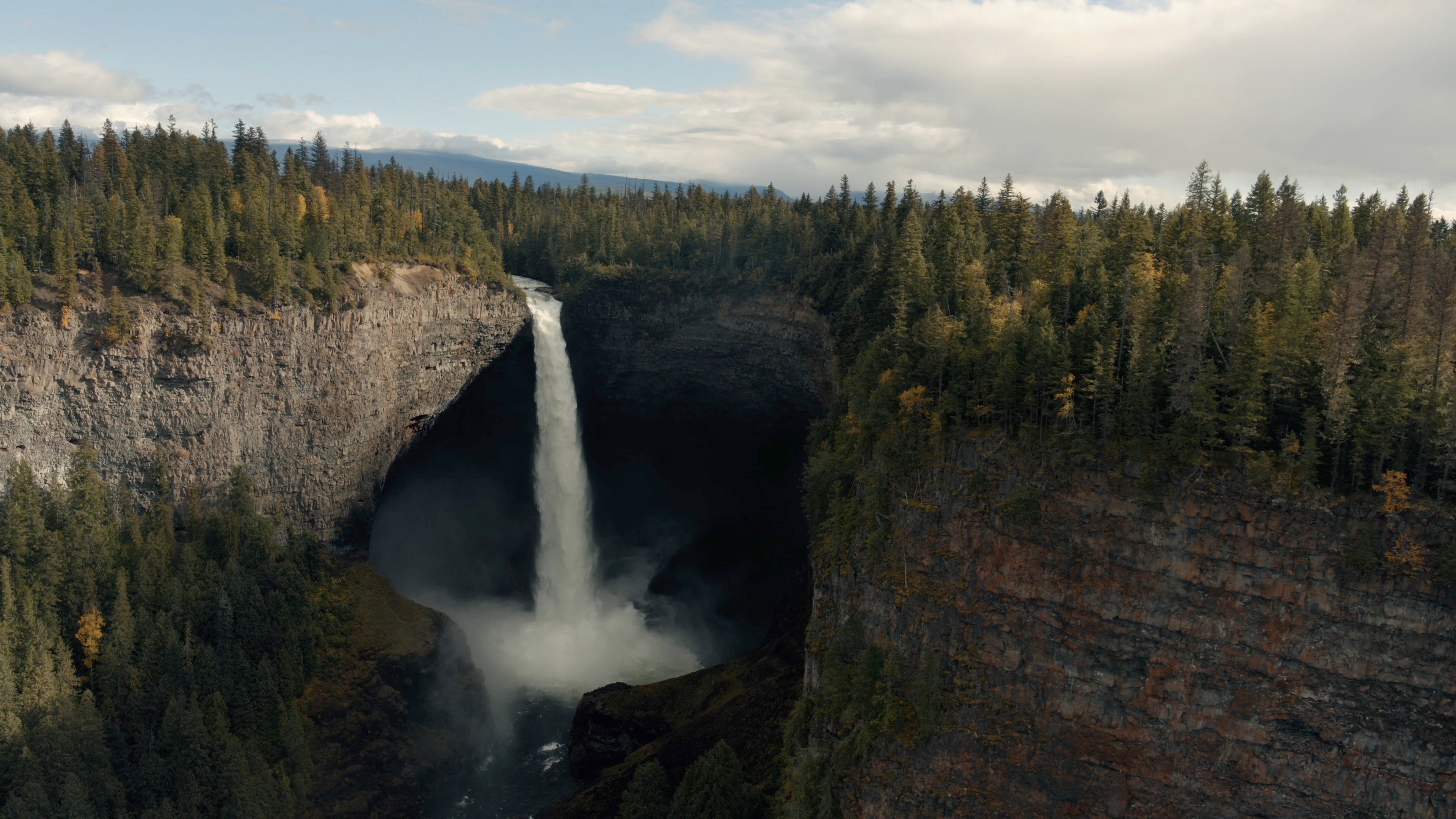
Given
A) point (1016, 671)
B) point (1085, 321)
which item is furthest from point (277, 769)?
point (1085, 321)

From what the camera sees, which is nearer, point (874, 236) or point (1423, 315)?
point (1423, 315)

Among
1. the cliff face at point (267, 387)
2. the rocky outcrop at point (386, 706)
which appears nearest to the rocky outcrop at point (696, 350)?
the cliff face at point (267, 387)

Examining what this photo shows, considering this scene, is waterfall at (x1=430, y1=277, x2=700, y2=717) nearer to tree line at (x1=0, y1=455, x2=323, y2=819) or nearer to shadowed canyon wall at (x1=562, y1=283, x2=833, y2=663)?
shadowed canyon wall at (x1=562, y1=283, x2=833, y2=663)

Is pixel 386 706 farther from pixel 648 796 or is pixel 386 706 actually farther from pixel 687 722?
pixel 648 796

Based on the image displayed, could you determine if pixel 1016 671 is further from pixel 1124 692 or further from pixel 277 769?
pixel 277 769

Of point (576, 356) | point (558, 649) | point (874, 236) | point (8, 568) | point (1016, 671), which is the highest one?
point (874, 236)

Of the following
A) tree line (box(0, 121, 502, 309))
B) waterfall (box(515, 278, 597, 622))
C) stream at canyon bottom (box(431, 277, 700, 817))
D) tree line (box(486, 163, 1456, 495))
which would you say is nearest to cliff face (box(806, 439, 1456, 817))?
tree line (box(486, 163, 1456, 495))
